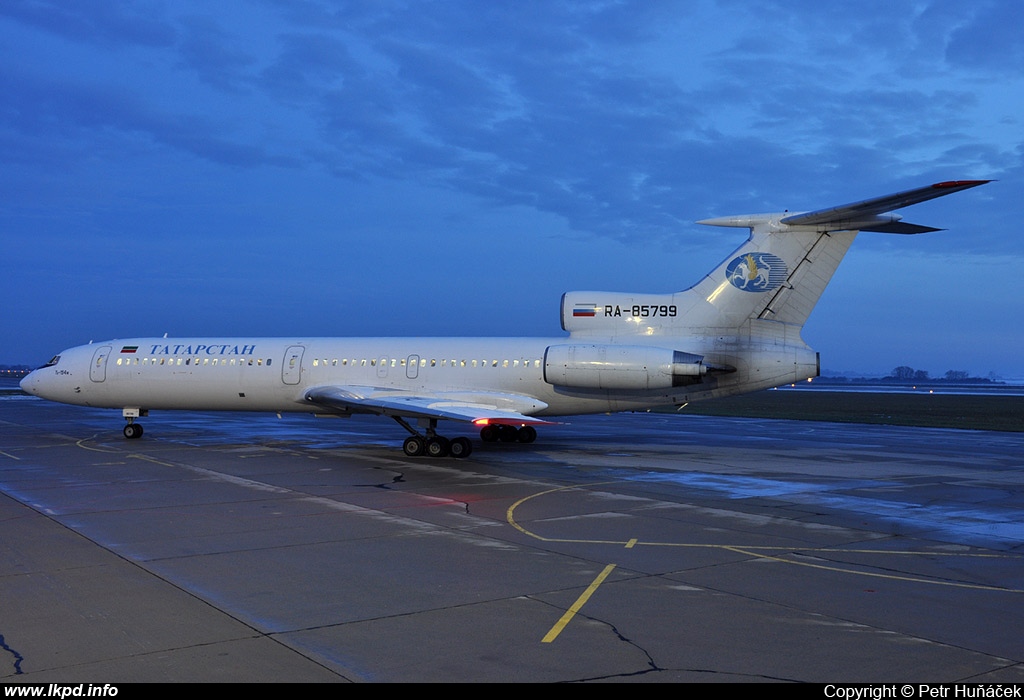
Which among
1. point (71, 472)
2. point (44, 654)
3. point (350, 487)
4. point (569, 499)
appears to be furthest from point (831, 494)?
point (71, 472)

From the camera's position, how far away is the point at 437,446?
19281mm

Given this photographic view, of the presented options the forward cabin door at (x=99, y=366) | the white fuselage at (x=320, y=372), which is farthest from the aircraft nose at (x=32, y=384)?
the forward cabin door at (x=99, y=366)

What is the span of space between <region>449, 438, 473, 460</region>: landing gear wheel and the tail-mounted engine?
269 centimetres

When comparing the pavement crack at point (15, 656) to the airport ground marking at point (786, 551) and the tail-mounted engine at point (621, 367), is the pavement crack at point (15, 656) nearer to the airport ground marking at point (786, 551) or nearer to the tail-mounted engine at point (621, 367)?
the airport ground marking at point (786, 551)

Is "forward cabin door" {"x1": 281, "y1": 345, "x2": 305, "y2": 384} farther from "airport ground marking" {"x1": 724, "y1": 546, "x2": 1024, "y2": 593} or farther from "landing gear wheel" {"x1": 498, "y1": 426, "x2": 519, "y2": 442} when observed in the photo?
"airport ground marking" {"x1": 724, "y1": 546, "x2": 1024, "y2": 593}

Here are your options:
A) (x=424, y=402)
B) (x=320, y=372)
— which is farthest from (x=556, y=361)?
(x=320, y=372)

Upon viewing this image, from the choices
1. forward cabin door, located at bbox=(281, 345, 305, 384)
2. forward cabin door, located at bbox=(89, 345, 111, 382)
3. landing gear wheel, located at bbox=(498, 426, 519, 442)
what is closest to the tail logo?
landing gear wheel, located at bbox=(498, 426, 519, 442)

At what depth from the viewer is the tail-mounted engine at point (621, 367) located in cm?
1877

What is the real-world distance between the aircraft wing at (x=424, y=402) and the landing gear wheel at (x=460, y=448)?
91cm

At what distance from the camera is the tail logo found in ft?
61.7

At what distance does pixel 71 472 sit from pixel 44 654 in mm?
11706

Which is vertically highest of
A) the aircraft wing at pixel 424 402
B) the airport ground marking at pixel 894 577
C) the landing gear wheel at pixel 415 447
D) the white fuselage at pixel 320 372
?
the white fuselage at pixel 320 372
